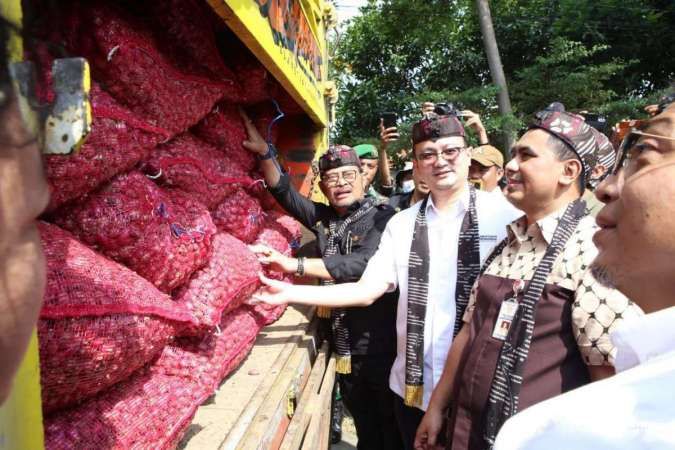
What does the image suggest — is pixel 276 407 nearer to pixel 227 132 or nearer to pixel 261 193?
pixel 227 132

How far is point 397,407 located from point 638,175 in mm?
1626

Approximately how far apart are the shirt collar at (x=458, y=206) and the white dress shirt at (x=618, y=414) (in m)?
1.43

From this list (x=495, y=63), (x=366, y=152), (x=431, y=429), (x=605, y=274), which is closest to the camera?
(x=605, y=274)

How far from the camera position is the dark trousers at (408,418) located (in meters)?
2.12

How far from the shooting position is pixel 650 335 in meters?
0.66

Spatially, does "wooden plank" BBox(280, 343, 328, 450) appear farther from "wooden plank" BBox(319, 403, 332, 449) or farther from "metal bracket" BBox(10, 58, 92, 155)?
"metal bracket" BBox(10, 58, 92, 155)

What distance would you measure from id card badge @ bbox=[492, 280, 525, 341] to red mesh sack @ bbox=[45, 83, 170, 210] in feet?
3.47

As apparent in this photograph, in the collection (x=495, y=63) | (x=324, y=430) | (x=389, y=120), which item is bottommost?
(x=324, y=430)

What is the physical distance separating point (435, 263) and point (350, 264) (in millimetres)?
450

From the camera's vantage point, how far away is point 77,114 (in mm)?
604

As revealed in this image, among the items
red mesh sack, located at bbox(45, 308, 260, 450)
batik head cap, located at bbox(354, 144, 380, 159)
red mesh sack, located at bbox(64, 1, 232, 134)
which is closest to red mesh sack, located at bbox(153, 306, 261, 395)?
red mesh sack, located at bbox(45, 308, 260, 450)

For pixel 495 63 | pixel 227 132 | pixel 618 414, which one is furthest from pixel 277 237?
pixel 495 63

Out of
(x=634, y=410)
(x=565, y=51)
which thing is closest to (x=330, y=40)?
(x=634, y=410)

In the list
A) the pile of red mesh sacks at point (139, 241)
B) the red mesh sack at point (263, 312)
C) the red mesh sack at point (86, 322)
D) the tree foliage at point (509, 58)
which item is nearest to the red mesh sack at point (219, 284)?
the pile of red mesh sacks at point (139, 241)
